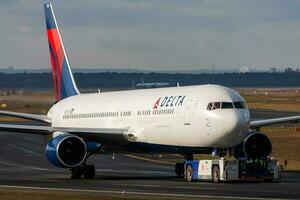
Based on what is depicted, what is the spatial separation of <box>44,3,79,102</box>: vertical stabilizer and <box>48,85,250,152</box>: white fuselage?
523 centimetres

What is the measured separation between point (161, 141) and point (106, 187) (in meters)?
7.46

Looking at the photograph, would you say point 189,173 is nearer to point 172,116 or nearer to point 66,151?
point 172,116

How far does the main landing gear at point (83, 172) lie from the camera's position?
5294 cm

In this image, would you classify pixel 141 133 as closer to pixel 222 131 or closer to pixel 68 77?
pixel 222 131

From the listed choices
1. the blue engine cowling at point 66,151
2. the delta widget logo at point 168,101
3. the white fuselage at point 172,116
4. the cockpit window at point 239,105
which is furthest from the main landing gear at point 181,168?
the cockpit window at point 239,105

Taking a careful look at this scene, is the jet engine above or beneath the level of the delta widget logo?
beneath

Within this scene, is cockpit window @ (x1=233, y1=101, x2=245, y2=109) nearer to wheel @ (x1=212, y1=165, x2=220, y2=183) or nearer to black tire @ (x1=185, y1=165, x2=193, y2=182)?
wheel @ (x1=212, y1=165, x2=220, y2=183)

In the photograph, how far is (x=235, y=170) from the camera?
1837 inches

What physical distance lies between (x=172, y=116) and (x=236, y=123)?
14.8 feet

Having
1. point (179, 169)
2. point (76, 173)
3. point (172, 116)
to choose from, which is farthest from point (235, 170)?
point (76, 173)

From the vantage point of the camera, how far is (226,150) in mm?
49000

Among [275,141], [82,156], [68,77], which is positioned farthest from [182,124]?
[275,141]

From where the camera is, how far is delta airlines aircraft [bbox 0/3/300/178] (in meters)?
47.2

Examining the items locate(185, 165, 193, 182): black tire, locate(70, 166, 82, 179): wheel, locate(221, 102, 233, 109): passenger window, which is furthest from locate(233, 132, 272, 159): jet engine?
locate(70, 166, 82, 179): wheel
